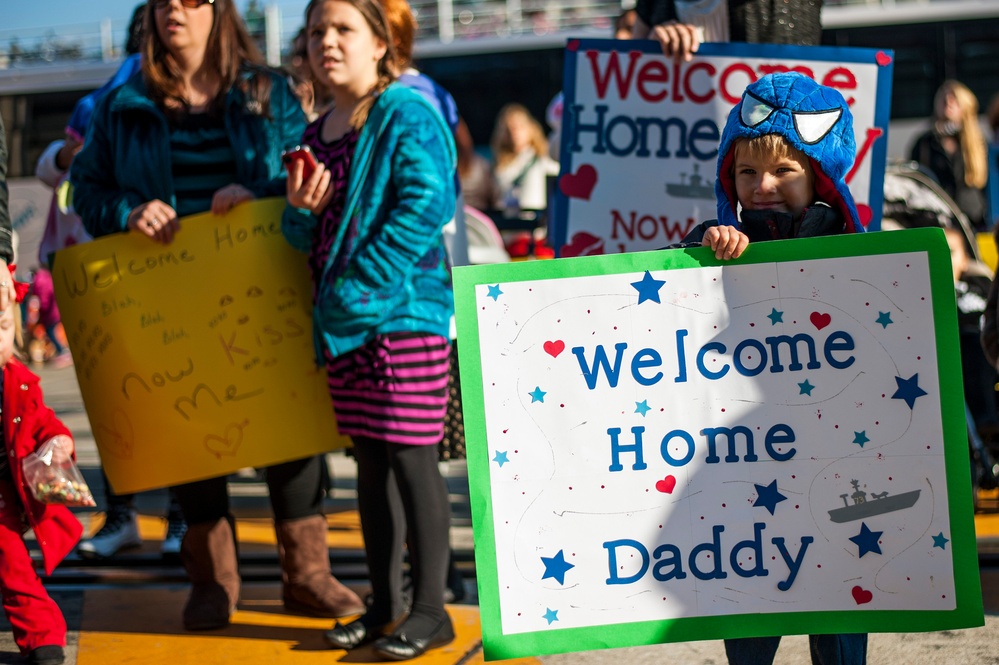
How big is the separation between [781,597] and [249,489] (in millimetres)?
4122

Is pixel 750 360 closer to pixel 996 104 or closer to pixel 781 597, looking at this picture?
pixel 781 597

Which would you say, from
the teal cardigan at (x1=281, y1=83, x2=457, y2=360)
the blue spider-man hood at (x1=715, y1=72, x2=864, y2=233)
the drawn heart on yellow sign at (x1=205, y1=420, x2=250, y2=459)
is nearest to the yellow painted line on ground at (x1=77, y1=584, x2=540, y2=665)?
the drawn heart on yellow sign at (x1=205, y1=420, x2=250, y2=459)

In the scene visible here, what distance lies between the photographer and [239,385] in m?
3.72

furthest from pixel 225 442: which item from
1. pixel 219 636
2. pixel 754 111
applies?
pixel 754 111

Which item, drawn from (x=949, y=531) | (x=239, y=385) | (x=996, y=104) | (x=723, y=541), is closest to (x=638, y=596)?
(x=723, y=541)

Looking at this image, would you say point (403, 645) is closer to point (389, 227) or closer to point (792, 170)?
point (389, 227)

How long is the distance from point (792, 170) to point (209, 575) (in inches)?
89.7

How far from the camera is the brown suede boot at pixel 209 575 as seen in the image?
3.72 m

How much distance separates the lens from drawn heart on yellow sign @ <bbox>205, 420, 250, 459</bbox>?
3.70m

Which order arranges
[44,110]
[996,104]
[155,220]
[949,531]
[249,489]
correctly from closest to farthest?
[949,531] → [155,220] → [249,489] → [996,104] → [44,110]

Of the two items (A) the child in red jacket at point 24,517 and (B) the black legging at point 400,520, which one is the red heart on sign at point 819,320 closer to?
(B) the black legging at point 400,520

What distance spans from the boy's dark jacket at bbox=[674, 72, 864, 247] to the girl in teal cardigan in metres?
0.94

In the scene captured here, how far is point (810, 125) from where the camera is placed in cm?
268

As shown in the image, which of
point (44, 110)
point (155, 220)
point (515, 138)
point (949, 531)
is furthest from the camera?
point (44, 110)
